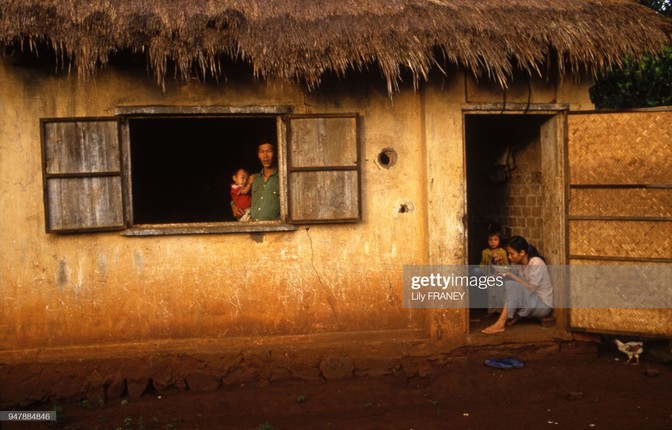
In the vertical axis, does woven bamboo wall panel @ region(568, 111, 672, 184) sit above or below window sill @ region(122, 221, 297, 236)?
above

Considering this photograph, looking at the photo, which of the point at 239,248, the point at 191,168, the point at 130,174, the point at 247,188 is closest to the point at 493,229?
the point at 247,188

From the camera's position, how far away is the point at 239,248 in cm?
533

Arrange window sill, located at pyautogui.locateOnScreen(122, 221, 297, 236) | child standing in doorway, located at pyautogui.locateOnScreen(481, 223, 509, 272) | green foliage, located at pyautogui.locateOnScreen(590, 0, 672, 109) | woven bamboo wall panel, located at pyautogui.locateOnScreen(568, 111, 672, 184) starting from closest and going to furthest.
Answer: window sill, located at pyautogui.locateOnScreen(122, 221, 297, 236) → woven bamboo wall panel, located at pyautogui.locateOnScreen(568, 111, 672, 184) → child standing in doorway, located at pyautogui.locateOnScreen(481, 223, 509, 272) → green foliage, located at pyautogui.locateOnScreen(590, 0, 672, 109)

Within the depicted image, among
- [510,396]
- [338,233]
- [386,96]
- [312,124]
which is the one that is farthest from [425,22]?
[510,396]

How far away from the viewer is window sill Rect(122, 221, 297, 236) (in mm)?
5203

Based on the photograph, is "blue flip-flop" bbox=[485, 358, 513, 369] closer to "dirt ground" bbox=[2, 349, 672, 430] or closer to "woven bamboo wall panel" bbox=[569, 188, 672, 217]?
"dirt ground" bbox=[2, 349, 672, 430]

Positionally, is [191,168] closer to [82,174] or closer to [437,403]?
[82,174]

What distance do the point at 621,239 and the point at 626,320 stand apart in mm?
719

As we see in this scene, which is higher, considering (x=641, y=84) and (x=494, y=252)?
(x=641, y=84)

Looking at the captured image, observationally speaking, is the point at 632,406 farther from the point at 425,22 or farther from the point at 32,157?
the point at 32,157

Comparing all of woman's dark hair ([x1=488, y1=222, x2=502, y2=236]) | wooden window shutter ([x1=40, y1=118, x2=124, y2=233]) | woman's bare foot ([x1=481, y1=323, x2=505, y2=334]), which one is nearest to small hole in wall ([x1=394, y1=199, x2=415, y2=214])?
woman's bare foot ([x1=481, y1=323, x2=505, y2=334])

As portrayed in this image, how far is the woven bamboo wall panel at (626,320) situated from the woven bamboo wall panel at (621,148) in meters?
1.14

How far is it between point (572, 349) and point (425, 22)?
126 inches

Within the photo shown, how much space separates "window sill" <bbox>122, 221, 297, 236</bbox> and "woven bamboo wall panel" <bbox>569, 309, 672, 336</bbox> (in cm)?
272
